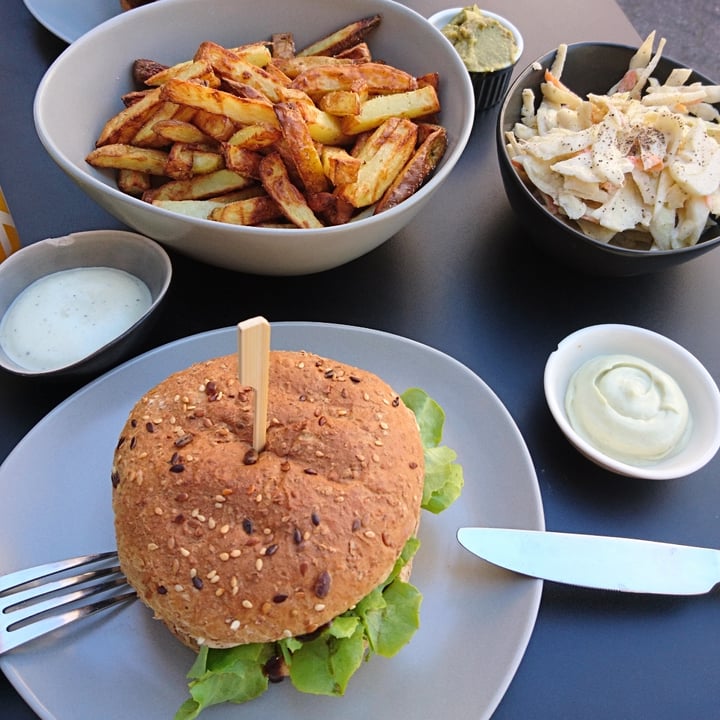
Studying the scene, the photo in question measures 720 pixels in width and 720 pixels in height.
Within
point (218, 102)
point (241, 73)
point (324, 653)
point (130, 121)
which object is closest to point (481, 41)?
point (241, 73)

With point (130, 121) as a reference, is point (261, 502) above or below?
below

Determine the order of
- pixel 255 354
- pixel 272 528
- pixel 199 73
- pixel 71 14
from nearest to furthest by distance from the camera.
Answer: pixel 255 354 < pixel 272 528 < pixel 199 73 < pixel 71 14

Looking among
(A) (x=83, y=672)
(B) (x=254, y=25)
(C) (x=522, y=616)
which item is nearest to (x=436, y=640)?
(C) (x=522, y=616)

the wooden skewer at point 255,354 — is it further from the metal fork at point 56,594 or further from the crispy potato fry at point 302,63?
the crispy potato fry at point 302,63

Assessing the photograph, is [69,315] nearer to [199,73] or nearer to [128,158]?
[128,158]

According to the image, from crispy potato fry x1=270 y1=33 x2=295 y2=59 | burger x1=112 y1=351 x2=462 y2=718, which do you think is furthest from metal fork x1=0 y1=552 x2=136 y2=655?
crispy potato fry x1=270 y1=33 x2=295 y2=59

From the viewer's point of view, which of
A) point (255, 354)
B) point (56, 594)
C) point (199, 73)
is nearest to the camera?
point (255, 354)

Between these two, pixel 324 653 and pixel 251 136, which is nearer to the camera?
pixel 324 653
